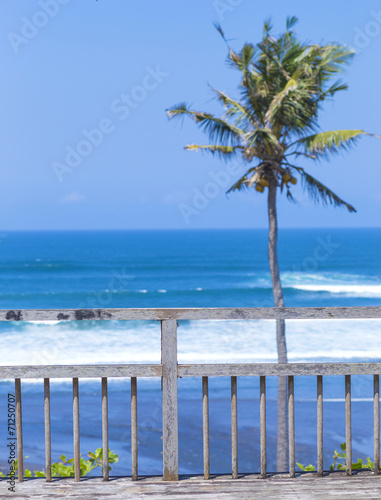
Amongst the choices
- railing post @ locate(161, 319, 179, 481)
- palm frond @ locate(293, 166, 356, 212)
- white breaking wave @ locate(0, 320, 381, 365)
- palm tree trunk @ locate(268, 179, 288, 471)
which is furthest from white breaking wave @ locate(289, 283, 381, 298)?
railing post @ locate(161, 319, 179, 481)

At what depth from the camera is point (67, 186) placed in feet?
222

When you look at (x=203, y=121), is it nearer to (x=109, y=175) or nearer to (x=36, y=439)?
(x=36, y=439)

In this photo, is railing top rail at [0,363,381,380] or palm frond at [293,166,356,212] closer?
railing top rail at [0,363,381,380]

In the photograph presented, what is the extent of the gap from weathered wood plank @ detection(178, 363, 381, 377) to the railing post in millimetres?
61

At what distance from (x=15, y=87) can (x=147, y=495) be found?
239ft

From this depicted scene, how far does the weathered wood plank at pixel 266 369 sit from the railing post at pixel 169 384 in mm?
61

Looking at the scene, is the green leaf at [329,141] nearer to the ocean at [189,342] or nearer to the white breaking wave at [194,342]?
the ocean at [189,342]

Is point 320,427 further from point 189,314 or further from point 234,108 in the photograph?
point 234,108

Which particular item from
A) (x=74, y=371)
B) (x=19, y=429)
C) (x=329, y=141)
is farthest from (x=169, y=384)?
(x=329, y=141)

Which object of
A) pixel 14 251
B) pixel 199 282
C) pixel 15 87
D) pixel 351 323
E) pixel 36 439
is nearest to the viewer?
pixel 36 439

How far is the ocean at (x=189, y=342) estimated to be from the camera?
37.2 ft

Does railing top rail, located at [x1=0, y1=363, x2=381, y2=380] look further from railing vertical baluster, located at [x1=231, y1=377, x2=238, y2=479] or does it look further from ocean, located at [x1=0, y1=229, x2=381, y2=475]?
ocean, located at [x1=0, y1=229, x2=381, y2=475]

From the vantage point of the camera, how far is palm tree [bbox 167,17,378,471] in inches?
544

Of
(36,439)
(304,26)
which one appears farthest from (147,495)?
(304,26)
